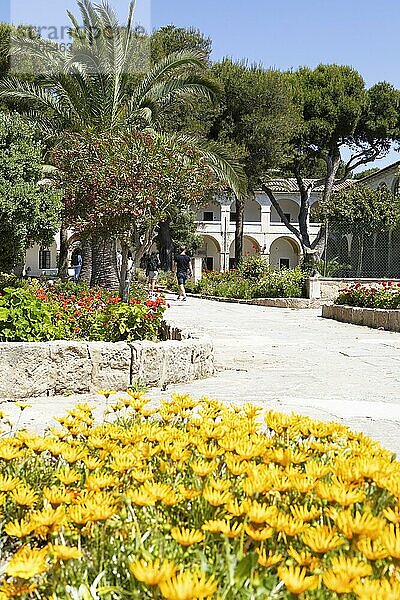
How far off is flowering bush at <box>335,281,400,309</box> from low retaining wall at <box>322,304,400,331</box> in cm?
27

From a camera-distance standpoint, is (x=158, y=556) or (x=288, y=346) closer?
(x=158, y=556)

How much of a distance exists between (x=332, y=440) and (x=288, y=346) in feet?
23.9

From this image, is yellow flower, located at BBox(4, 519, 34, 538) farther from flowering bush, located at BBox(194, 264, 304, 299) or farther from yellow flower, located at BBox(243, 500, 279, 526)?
flowering bush, located at BBox(194, 264, 304, 299)

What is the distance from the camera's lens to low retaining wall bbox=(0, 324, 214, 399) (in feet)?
17.3

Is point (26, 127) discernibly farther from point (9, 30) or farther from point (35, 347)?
point (9, 30)

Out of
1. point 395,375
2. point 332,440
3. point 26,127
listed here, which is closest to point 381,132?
point 26,127

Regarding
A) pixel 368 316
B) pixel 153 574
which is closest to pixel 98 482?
pixel 153 574

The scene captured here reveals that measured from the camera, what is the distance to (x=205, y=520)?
1.64 metres

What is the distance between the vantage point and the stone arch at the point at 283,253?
5016 centimetres

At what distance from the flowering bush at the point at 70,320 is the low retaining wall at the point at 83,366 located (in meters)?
0.38

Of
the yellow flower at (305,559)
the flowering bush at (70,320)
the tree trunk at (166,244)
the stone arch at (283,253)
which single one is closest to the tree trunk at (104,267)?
the flowering bush at (70,320)

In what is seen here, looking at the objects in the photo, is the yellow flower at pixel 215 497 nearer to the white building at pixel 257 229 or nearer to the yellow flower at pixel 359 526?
the yellow flower at pixel 359 526

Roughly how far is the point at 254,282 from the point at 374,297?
8.83 metres

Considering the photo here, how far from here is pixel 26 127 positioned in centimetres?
1227
